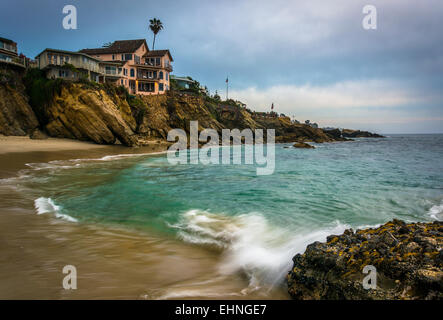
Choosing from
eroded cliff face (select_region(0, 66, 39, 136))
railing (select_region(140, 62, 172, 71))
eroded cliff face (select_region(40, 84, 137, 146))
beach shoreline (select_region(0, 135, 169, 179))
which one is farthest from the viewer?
railing (select_region(140, 62, 172, 71))

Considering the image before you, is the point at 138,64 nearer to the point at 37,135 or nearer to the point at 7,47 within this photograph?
the point at 7,47

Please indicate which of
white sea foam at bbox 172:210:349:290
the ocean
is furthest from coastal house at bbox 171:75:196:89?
white sea foam at bbox 172:210:349:290

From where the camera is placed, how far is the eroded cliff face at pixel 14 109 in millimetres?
30391

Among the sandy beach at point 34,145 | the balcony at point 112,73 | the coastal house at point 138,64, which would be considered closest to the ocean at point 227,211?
the sandy beach at point 34,145

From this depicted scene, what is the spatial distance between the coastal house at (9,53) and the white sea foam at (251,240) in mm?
43346

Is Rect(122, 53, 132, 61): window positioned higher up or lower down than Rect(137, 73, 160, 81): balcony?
higher up

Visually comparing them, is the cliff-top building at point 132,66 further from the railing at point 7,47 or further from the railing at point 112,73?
the railing at point 7,47

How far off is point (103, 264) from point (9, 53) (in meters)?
49.9

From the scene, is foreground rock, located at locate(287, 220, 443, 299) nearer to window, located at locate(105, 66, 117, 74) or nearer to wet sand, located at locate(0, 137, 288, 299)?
wet sand, located at locate(0, 137, 288, 299)

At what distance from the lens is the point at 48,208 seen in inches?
366

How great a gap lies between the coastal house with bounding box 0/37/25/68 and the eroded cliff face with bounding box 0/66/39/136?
2.10m

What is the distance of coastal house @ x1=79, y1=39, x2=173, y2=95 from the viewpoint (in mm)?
53344
